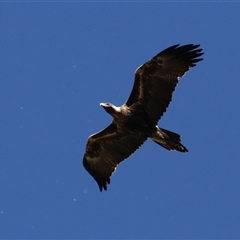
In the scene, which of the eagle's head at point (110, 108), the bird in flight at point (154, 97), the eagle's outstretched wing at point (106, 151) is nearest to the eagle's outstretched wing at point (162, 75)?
the bird in flight at point (154, 97)

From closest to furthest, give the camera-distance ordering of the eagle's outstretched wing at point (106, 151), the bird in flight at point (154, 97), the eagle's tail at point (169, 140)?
the eagle's tail at point (169, 140), the bird in flight at point (154, 97), the eagle's outstretched wing at point (106, 151)

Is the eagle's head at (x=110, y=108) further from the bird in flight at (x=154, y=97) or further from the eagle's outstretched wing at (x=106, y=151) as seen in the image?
the eagle's outstretched wing at (x=106, y=151)

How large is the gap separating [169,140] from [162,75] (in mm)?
1718

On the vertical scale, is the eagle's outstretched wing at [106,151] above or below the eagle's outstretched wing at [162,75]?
below

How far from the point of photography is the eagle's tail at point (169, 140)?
21234 millimetres

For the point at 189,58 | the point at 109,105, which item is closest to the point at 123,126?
the point at 109,105

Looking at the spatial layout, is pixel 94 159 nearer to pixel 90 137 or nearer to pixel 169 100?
pixel 90 137

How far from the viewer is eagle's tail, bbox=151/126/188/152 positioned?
69.7 ft

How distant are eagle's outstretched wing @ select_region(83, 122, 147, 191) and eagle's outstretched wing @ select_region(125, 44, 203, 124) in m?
1.32

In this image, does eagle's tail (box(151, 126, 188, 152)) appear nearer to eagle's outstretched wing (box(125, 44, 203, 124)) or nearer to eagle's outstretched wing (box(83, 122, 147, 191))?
eagle's outstretched wing (box(125, 44, 203, 124))

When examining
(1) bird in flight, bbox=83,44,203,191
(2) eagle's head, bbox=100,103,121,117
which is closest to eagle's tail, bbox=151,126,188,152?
(1) bird in flight, bbox=83,44,203,191

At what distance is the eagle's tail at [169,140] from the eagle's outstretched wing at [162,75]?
0.55m

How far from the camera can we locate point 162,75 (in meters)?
21.8

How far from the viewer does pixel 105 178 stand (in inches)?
921
